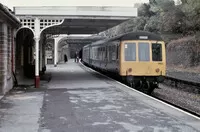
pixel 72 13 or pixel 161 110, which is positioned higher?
pixel 72 13

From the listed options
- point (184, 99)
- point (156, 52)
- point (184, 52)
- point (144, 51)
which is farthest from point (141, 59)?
point (184, 52)

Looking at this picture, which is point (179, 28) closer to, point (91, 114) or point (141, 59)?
point (141, 59)

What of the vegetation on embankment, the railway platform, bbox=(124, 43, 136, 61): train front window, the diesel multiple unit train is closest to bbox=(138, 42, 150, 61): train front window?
the diesel multiple unit train

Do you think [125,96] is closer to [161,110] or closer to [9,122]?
[161,110]

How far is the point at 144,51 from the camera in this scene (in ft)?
56.3

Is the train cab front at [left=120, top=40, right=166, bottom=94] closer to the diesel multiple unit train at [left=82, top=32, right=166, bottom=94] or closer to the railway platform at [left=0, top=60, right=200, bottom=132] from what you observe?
the diesel multiple unit train at [left=82, top=32, right=166, bottom=94]

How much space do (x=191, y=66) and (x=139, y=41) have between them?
1676 cm

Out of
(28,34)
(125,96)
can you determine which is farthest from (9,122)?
(28,34)

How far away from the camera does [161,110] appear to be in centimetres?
1018

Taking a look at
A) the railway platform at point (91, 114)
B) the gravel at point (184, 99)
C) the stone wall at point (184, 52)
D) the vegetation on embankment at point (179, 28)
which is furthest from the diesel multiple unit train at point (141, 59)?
the stone wall at point (184, 52)

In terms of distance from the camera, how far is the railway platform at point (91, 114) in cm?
805

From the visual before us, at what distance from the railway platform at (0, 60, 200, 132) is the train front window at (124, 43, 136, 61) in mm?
3783

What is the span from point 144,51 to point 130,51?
0.63m

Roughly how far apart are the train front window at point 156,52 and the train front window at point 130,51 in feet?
2.86
